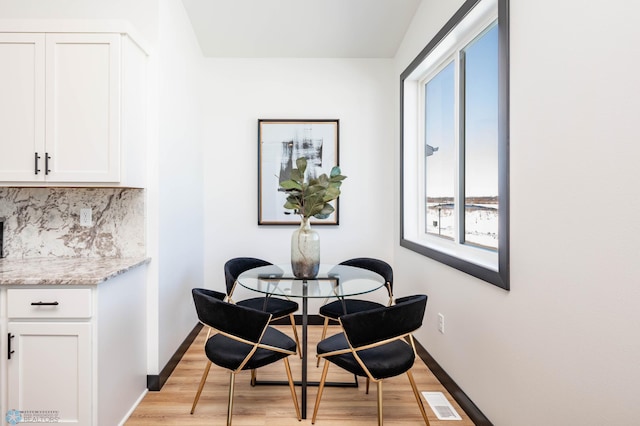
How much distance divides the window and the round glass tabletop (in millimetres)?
579

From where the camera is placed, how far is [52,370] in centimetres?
161

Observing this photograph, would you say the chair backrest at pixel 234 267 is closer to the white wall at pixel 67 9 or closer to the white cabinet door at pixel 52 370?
the white cabinet door at pixel 52 370

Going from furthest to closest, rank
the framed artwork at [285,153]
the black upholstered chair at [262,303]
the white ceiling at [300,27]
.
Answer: the framed artwork at [285,153] → the white ceiling at [300,27] → the black upholstered chair at [262,303]

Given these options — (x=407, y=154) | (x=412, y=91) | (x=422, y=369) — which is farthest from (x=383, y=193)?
(x=422, y=369)

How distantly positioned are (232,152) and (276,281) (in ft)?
5.72

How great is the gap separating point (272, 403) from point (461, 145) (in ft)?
6.98

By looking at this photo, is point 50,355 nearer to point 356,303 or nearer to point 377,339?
point 377,339

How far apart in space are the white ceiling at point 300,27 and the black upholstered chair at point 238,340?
2.36 meters

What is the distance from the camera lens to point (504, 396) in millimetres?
1610

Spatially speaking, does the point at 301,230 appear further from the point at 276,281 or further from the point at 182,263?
the point at 182,263

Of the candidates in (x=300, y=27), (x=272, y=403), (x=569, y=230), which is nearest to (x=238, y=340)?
(x=272, y=403)

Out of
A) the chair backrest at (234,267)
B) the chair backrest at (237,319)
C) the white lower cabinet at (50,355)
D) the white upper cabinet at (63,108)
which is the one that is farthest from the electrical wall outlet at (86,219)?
the chair backrest at (237,319)

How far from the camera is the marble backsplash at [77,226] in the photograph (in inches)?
87.1

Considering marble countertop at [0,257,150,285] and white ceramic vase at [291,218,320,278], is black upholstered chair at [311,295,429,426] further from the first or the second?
marble countertop at [0,257,150,285]
